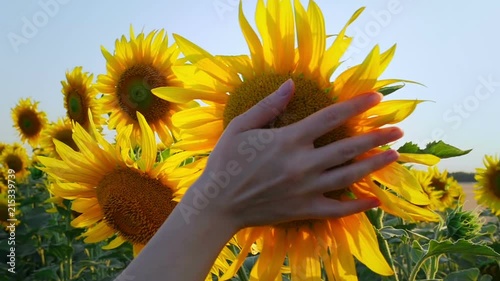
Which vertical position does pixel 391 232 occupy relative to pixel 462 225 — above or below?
above

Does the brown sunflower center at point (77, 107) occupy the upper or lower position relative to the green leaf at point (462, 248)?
upper

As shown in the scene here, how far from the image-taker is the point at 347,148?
1.20 metres

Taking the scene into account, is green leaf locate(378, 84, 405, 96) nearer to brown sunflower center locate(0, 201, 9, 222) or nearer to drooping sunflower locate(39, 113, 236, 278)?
drooping sunflower locate(39, 113, 236, 278)

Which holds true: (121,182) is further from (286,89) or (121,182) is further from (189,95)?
(286,89)

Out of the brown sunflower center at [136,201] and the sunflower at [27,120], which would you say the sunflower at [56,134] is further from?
the brown sunflower center at [136,201]

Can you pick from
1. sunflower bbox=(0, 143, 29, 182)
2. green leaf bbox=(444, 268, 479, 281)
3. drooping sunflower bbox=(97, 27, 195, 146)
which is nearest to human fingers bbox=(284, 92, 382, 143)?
green leaf bbox=(444, 268, 479, 281)

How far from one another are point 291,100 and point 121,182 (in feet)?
2.90

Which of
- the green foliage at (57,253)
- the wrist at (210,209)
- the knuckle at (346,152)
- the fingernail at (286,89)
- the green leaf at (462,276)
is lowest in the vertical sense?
the green foliage at (57,253)

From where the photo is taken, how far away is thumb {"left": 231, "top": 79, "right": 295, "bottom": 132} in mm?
1252

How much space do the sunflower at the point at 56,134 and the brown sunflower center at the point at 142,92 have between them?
5.47 feet

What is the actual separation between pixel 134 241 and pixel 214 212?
867 millimetres

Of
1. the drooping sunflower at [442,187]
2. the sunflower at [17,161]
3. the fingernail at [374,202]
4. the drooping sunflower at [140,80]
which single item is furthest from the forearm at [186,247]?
the sunflower at [17,161]

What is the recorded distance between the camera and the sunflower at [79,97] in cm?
422

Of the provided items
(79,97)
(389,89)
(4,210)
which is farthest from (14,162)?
(389,89)
